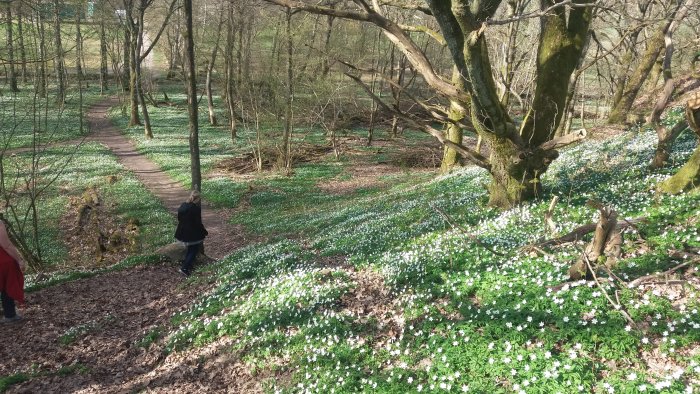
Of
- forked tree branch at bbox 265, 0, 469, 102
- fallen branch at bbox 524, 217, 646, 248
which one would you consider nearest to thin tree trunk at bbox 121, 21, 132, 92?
forked tree branch at bbox 265, 0, 469, 102

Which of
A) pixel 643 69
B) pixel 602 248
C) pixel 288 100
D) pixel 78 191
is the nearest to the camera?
pixel 602 248

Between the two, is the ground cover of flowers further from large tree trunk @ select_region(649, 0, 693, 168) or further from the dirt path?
the dirt path

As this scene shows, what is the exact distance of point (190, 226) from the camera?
13.6m

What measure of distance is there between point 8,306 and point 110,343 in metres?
2.87

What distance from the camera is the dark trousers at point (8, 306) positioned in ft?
34.6

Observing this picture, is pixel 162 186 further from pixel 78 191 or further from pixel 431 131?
pixel 431 131

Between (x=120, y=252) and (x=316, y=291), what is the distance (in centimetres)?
1419

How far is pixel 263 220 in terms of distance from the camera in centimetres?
2188

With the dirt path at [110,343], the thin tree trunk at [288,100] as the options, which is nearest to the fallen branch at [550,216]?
the dirt path at [110,343]

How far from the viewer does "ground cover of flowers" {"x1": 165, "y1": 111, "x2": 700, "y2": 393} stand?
5371mm

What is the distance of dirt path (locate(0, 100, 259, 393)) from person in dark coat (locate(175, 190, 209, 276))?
34.0 inches

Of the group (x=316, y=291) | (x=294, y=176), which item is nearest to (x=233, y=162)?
(x=294, y=176)

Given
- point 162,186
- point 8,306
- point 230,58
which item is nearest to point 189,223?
point 8,306

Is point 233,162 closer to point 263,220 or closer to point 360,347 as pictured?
point 263,220
